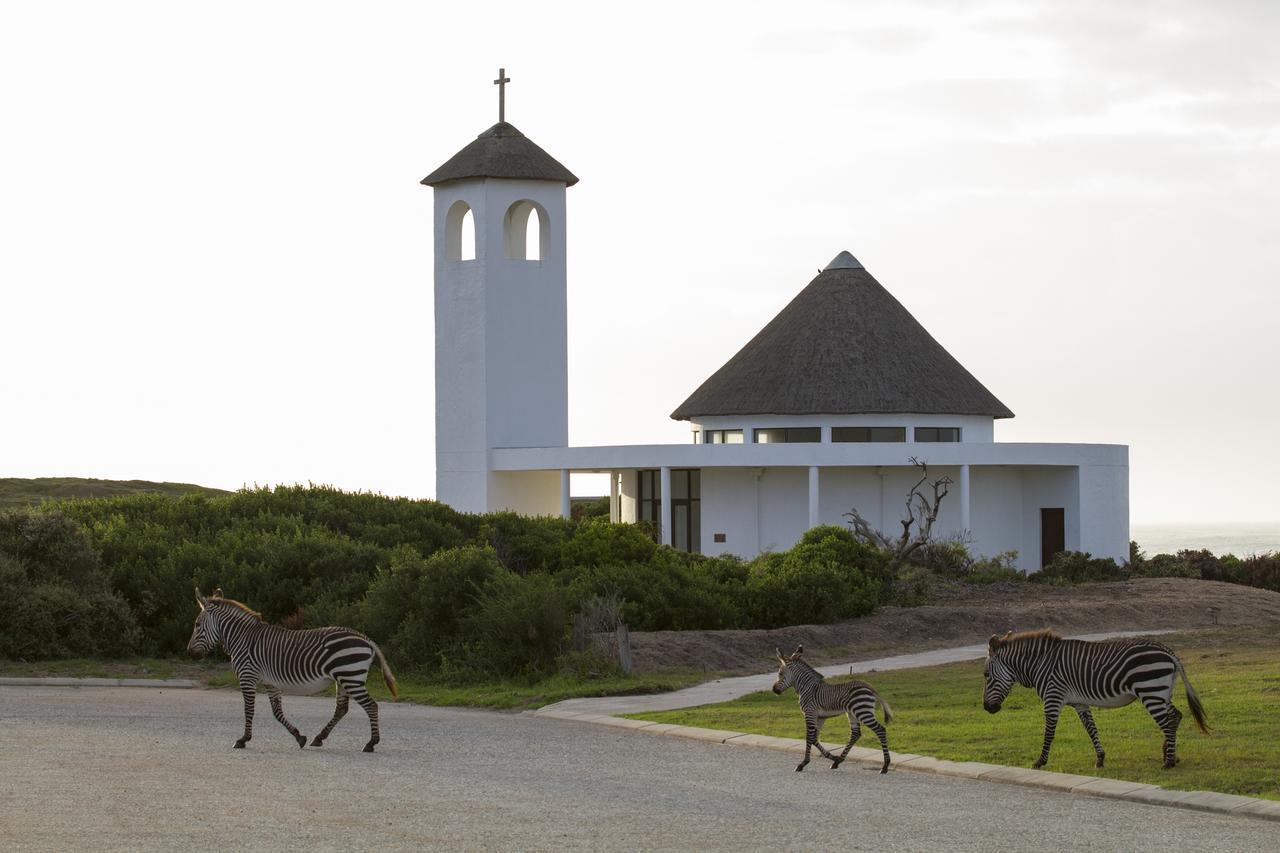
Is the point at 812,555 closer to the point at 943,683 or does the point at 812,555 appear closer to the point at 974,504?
the point at 943,683

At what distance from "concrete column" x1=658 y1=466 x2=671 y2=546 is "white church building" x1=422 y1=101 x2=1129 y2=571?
9cm

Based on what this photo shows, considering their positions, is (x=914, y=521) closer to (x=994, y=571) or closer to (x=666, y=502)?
(x=994, y=571)

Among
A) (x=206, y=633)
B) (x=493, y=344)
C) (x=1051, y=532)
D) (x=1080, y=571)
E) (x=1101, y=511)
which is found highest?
(x=493, y=344)

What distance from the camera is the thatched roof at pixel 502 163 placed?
159 feet

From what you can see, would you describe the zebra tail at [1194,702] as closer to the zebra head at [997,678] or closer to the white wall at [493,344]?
the zebra head at [997,678]

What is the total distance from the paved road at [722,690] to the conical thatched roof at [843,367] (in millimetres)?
19589

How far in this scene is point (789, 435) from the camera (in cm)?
4706

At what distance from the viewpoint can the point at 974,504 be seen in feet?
150

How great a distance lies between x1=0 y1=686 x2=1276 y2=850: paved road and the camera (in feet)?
37.3

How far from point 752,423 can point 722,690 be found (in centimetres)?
2543

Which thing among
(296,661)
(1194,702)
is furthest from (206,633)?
(1194,702)

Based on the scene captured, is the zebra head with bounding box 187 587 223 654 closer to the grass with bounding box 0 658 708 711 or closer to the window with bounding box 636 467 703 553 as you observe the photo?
the grass with bounding box 0 658 708 711

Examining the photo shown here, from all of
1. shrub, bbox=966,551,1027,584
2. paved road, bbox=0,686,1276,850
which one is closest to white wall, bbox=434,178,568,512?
shrub, bbox=966,551,1027,584

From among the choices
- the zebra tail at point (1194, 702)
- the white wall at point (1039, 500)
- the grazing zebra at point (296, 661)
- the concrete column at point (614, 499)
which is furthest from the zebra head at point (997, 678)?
the concrete column at point (614, 499)
